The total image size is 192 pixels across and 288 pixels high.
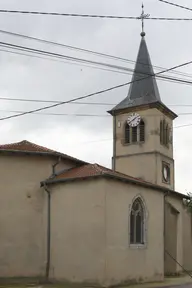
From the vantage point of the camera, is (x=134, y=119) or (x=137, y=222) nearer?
(x=137, y=222)

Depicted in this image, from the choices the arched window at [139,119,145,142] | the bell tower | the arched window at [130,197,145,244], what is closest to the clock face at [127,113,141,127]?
the bell tower

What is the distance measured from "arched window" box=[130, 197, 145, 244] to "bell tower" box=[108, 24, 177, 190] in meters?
9.28

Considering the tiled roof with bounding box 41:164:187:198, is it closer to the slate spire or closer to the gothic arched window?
the gothic arched window

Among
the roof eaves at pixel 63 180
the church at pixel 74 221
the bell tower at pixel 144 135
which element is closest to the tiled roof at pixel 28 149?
the church at pixel 74 221

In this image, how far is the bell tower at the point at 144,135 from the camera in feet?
108

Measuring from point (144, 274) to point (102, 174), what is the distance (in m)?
5.51

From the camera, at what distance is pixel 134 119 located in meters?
34.0

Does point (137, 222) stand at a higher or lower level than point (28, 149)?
lower

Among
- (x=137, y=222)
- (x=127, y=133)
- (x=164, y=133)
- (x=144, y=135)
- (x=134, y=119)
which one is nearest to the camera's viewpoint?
(x=137, y=222)

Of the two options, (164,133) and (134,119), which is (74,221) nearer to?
(134,119)

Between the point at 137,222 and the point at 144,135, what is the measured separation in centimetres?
1158

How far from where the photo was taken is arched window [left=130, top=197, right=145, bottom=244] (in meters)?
22.4

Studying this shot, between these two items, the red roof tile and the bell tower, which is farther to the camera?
the bell tower

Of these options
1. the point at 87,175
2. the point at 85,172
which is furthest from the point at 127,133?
the point at 87,175
